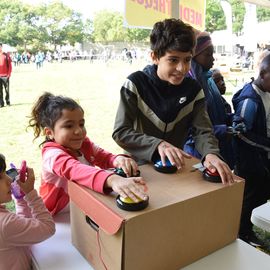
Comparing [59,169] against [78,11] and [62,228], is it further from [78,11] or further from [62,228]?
[78,11]

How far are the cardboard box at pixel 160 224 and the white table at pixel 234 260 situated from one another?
16 millimetres

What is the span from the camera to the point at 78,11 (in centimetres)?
438

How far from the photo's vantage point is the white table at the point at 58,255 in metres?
0.84

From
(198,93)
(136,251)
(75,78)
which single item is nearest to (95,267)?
(136,251)

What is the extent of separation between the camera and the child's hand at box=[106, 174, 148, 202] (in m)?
0.72

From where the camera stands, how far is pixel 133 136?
3.74 ft

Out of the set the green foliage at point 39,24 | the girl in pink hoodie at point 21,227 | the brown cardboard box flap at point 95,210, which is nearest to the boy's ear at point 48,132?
the girl in pink hoodie at point 21,227

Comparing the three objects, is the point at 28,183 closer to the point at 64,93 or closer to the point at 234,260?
the point at 234,260

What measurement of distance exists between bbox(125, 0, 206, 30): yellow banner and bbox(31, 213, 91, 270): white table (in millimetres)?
1340

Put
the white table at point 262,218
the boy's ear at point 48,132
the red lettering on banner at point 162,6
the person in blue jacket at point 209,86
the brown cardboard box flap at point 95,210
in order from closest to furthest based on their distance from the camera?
1. the brown cardboard box flap at point 95,210
2. the white table at point 262,218
3. the boy's ear at point 48,132
4. the person in blue jacket at point 209,86
5. the red lettering on banner at point 162,6

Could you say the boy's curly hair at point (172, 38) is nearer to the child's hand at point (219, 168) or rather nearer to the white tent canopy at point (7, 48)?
the child's hand at point (219, 168)

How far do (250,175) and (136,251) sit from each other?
4.61 ft

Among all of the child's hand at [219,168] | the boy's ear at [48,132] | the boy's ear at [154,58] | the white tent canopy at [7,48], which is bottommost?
the child's hand at [219,168]

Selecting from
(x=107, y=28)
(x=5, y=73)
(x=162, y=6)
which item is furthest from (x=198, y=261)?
(x=107, y=28)
